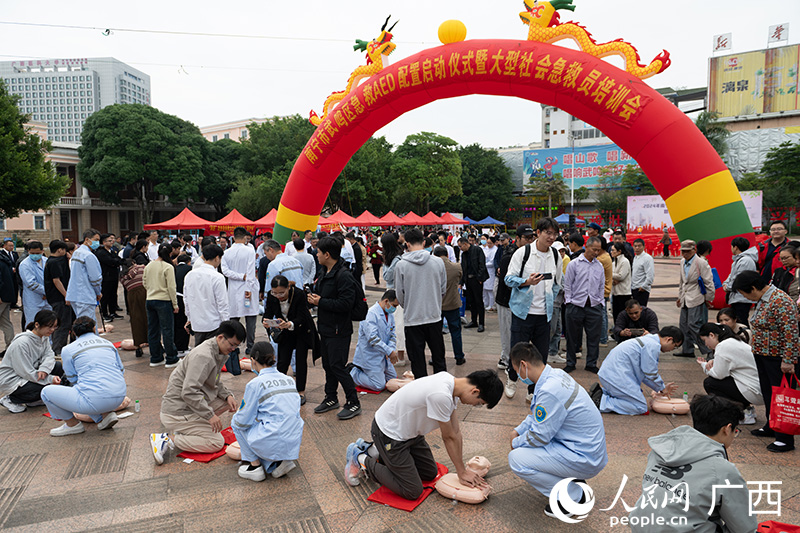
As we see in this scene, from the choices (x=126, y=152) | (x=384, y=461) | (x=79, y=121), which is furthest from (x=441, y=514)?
(x=79, y=121)

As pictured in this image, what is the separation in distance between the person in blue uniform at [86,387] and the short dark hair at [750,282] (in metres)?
5.31

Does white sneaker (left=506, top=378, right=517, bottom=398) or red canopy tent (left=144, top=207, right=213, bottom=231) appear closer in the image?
white sneaker (left=506, top=378, right=517, bottom=398)

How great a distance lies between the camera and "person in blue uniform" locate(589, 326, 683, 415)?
4.46m

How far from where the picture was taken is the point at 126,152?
108 ft

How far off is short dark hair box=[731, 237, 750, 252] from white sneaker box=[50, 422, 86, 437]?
8276 mm

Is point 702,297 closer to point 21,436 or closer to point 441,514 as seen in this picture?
point 441,514

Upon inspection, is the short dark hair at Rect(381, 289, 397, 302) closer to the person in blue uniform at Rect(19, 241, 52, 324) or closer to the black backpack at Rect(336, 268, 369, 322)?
the black backpack at Rect(336, 268, 369, 322)

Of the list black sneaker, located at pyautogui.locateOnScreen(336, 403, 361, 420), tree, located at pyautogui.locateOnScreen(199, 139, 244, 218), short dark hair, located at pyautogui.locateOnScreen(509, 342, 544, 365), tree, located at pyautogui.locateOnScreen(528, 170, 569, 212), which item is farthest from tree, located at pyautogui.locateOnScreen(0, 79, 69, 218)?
tree, located at pyautogui.locateOnScreen(528, 170, 569, 212)

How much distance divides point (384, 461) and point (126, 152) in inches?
1412

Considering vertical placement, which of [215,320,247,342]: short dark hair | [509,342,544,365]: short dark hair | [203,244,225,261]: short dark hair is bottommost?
[509,342,544,365]: short dark hair

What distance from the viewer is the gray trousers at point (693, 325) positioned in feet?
20.9

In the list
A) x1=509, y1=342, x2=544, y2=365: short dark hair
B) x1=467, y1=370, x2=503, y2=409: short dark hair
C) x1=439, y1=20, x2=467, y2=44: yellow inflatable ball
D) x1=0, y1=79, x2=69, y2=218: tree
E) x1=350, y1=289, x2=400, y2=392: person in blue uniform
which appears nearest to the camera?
x1=467, y1=370, x2=503, y2=409: short dark hair

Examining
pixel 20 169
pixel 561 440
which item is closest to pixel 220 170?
pixel 20 169

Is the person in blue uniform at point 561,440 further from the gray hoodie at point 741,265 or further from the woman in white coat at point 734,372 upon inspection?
the gray hoodie at point 741,265
